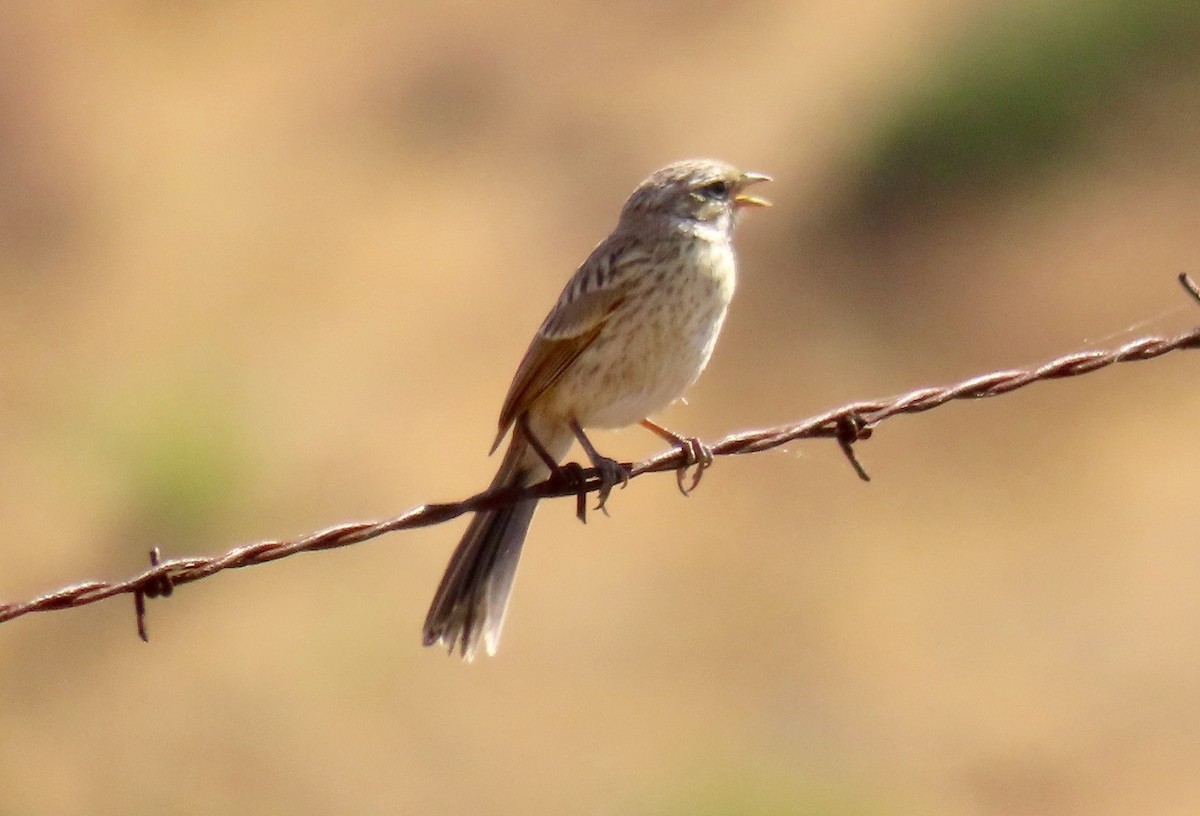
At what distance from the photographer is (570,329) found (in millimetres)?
6457

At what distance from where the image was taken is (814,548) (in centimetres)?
1512

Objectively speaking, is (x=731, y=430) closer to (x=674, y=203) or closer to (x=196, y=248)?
(x=196, y=248)

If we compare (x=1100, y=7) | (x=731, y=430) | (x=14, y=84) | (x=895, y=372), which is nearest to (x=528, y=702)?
(x=731, y=430)

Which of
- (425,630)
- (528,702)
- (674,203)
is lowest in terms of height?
(528,702)

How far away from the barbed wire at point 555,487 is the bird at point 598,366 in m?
0.95

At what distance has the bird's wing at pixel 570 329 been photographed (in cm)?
643

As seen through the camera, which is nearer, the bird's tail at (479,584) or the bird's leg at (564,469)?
the bird's leg at (564,469)

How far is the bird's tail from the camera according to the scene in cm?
622

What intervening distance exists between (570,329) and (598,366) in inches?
7.1

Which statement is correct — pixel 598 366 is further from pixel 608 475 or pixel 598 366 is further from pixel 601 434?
pixel 601 434


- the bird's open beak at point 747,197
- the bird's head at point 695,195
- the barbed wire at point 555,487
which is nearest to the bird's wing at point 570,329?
the bird's head at point 695,195

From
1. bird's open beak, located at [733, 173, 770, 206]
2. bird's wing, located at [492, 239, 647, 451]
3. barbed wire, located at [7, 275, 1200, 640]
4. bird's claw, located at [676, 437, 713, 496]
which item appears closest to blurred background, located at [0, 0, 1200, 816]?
bird's open beak, located at [733, 173, 770, 206]

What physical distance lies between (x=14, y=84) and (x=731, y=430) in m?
12.0

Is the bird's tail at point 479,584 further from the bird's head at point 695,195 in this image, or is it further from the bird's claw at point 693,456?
the bird's head at point 695,195
